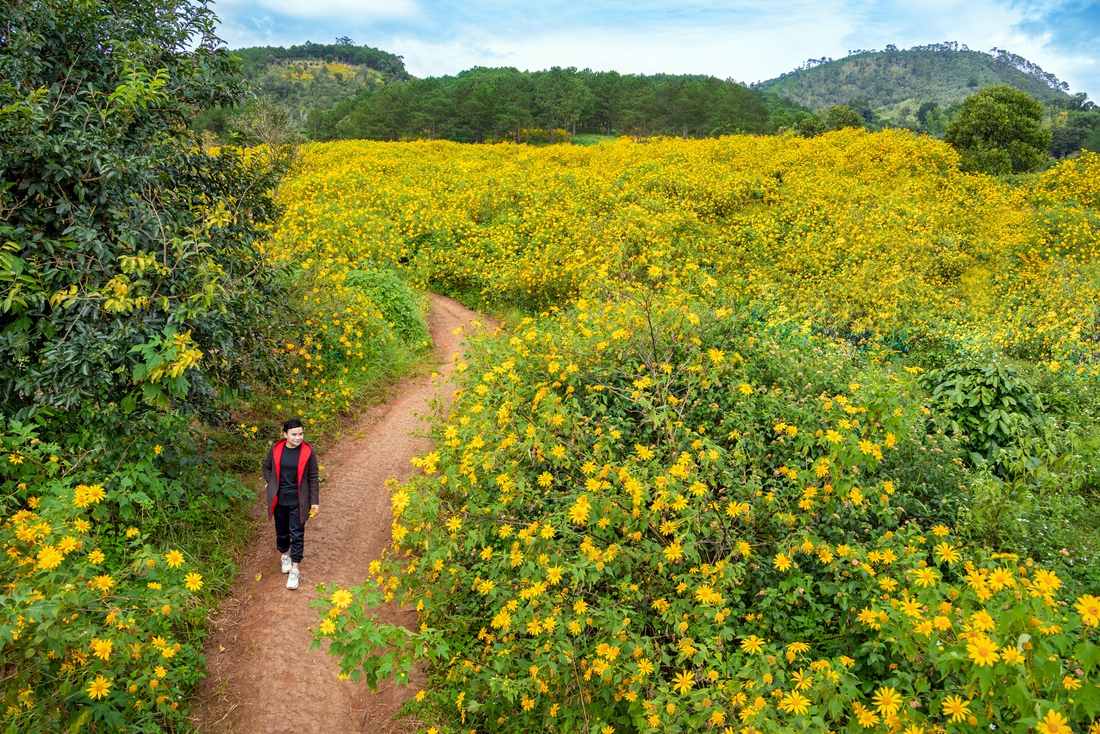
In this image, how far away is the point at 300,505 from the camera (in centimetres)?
500

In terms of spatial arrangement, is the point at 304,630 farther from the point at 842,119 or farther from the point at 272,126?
the point at 842,119

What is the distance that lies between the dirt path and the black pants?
0.93 feet

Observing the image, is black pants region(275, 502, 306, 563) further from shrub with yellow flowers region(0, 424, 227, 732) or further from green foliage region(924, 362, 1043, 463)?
green foliage region(924, 362, 1043, 463)

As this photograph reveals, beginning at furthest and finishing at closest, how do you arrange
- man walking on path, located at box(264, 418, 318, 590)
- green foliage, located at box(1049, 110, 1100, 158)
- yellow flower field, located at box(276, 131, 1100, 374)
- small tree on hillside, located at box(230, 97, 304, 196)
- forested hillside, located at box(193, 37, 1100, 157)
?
green foliage, located at box(1049, 110, 1100, 158) < forested hillside, located at box(193, 37, 1100, 157) < small tree on hillside, located at box(230, 97, 304, 196) < yellow flower field, located at box(276, 131, 1100, 374) < man walking on path, located at box(264, 418, 318, 590)

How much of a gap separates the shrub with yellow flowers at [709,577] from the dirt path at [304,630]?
17.5 inches

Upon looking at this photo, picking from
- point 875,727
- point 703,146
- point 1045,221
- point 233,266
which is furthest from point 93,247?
point 703,146

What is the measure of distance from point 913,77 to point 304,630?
187823mm

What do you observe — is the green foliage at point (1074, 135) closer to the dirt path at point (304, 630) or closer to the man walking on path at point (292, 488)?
the dirt path at point (304, 630)

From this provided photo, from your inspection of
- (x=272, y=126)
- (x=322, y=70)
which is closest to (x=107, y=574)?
(x=272, y=126)

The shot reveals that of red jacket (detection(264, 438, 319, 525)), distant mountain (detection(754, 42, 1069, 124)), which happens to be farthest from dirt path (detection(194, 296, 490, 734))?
distant mountain (detection(754, 42, 1069, 124))

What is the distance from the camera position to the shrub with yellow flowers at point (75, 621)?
2.82 meters

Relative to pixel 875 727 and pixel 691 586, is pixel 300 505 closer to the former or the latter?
pixel 691 586

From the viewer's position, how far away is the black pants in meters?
5.04

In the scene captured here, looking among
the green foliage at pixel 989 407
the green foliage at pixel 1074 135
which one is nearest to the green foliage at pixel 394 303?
the green foliage at pixel 989 407
